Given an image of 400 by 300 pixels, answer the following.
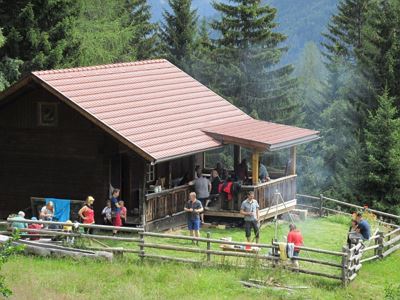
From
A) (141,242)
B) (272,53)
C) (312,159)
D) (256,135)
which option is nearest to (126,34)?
(272,53)

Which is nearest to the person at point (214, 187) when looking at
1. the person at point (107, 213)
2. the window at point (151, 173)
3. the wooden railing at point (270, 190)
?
the wooden railing at point (270, 190)

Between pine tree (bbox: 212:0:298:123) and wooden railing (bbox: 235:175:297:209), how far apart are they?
16.6 m

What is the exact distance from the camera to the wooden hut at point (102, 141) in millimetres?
23172

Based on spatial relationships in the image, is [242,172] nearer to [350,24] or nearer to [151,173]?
[151,173]

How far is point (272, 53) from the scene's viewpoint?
45.5m

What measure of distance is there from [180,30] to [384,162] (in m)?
24.8

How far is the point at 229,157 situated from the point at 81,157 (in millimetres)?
22661

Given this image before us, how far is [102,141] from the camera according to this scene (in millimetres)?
23328

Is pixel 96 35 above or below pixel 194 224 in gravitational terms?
above

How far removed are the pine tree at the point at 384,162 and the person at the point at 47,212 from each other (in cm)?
1530

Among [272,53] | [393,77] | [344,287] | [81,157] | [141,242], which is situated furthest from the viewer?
[272,53]

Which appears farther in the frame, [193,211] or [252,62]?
[252,62]

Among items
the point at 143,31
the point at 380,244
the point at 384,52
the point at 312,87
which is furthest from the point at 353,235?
the point at 312,87

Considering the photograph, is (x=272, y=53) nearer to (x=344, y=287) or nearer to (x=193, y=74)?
(x=193, y=74)
